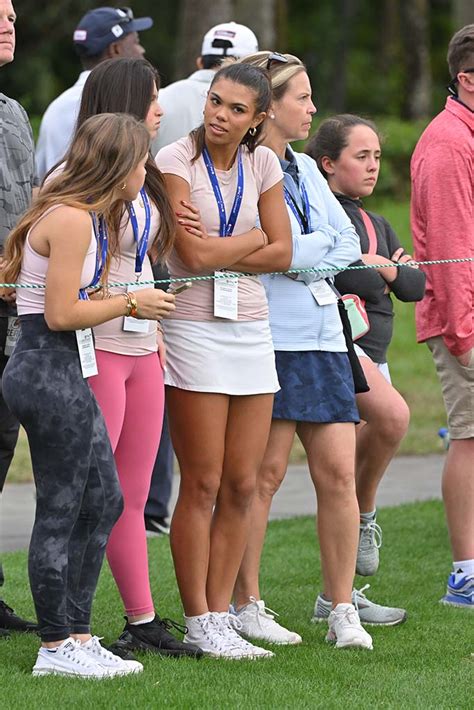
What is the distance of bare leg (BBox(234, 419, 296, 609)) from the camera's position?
17.9 feet

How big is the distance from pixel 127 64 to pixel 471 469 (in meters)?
2.50

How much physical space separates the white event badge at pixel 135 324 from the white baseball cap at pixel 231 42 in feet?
9.84

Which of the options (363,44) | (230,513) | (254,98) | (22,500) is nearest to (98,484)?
(230,513)

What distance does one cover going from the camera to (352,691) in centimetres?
460

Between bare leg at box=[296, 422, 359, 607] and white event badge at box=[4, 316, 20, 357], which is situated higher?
white event badge at box=[4, 316, 20, 357]

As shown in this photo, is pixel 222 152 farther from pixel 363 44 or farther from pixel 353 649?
pixel 363 44

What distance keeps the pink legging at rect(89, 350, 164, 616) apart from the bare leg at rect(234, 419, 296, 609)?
529 millimetres

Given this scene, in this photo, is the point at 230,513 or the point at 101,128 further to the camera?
the point at 230,513

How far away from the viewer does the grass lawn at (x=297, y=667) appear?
14.6ft

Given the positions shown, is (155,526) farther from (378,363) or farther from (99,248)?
(99,248)

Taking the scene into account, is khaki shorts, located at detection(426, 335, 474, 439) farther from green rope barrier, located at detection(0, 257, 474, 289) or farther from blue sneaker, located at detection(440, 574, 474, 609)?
blue sneaker, located at detection(440, 574, 474, 609)

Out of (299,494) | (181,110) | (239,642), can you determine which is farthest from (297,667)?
(299,494)

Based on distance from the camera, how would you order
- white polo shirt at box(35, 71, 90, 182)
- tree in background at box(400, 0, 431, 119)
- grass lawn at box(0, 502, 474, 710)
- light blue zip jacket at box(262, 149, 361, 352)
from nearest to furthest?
grass lawn at box(0, 502, 474, 710), light blue zip jacket at box(262, 149, 361, 352), white polo shirt at box(35, 71, 90, 182), tree in background at box(400, 0, 431, 119)

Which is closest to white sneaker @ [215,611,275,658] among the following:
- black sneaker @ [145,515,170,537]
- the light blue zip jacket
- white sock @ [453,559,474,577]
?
the light blue zip jacket
